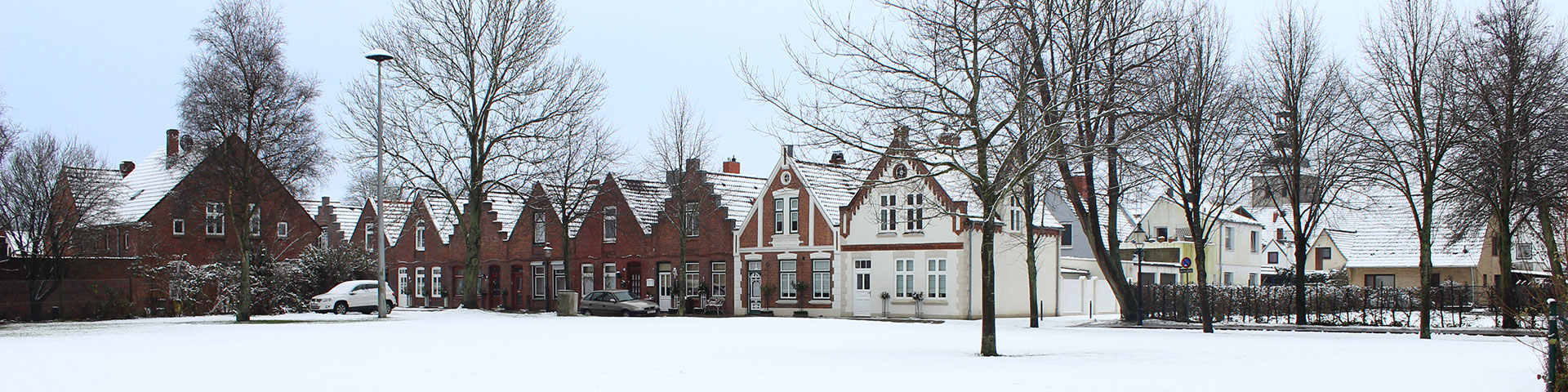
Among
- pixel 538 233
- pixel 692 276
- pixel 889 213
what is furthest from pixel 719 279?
pixel 538 233

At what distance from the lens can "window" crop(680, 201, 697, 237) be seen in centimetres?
4694

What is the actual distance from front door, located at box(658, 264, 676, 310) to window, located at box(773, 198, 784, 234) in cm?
520

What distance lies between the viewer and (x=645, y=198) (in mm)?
52375

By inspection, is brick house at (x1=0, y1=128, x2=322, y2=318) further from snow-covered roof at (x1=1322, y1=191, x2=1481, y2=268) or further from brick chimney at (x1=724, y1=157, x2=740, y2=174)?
snow-covered roof at (x1=1322, y1=191, x2=1481, y2=268)

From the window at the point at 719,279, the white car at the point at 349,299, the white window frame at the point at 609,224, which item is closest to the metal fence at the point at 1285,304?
the window at the point at 719,279

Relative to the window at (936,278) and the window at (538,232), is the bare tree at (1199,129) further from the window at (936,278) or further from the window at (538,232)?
the window at (538,232)

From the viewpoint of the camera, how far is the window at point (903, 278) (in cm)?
4322

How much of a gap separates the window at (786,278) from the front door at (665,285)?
515 cm

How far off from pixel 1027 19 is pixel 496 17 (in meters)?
22.2

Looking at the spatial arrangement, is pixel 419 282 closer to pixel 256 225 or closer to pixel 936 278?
pixel 256 225

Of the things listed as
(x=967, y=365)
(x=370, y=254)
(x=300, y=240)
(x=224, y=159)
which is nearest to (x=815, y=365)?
(x=967, y=365)

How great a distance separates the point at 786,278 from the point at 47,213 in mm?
25925

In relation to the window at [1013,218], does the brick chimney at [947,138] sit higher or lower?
higher

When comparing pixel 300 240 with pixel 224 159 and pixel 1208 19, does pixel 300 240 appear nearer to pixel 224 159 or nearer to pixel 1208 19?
pixel 224 159
